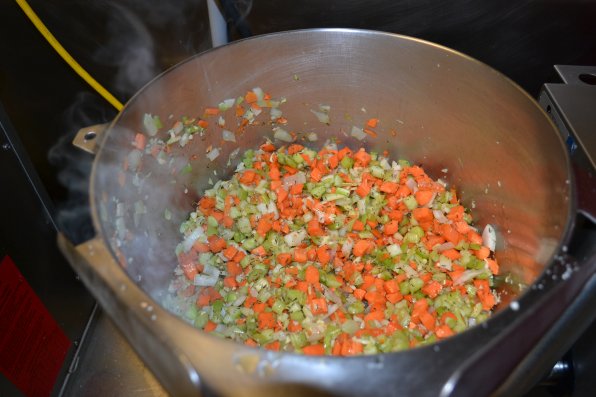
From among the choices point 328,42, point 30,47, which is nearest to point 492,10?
point 328,42

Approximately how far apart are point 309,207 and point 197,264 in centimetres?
29

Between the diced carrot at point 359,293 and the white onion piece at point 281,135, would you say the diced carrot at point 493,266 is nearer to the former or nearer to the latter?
the diced carrot at point 359,293

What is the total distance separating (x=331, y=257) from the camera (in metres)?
1.04

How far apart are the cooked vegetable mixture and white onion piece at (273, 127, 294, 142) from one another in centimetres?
2

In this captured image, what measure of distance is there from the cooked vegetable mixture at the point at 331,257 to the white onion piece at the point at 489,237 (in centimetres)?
1

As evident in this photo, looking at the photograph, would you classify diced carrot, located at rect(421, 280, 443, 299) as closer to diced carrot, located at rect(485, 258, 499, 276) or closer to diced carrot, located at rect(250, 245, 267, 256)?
diced carrot, located at rect(485, 258, 499, 276)

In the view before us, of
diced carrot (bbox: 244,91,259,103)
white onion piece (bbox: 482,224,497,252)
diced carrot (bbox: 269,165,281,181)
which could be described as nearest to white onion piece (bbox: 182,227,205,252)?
diced carrot (bbox: 269,165,281,181)

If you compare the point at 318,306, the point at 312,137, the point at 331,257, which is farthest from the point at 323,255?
the point at 312,137

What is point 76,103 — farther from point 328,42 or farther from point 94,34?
point 328,42

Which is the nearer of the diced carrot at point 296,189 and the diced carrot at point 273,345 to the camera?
the diced carrot at point 273,345

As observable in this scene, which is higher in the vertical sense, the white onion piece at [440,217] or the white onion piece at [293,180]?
the white onion piece at [293,180]

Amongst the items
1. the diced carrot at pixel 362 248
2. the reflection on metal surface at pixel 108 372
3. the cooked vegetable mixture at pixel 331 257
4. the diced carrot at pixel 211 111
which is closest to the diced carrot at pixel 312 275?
the cooked vegetable mixture at pixel 331 257

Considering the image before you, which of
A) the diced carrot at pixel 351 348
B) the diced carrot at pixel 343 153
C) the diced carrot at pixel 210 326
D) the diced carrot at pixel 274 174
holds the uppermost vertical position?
the diced carrot at pixel 274 174

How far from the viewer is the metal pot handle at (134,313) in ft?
1.70
